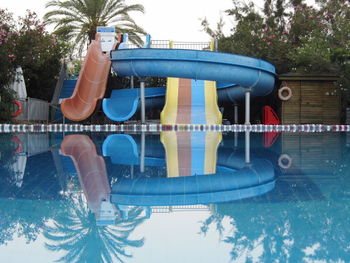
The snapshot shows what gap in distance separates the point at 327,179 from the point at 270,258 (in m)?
3.21

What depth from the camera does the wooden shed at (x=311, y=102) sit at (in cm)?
1991

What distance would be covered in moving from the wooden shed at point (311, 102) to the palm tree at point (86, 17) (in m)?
10.7

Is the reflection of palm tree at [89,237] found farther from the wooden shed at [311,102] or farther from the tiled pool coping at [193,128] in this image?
the wooden shed at [311,102]

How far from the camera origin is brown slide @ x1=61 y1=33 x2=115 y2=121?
60.0 feet

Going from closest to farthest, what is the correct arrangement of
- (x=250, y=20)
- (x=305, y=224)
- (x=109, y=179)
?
(x=305, y=224)
(x=109, y=179)
(x=250, y=20)

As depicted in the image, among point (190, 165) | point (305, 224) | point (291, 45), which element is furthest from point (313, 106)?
point (305, 224)

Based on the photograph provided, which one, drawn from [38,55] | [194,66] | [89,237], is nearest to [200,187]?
[89,237]

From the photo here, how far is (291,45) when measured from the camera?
2433cm

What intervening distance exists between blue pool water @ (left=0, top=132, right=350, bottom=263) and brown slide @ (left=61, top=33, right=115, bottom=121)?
11224mm

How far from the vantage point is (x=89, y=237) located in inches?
120

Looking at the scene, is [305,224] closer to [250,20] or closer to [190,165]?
[190,165]

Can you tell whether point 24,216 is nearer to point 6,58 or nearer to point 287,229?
point 287,229

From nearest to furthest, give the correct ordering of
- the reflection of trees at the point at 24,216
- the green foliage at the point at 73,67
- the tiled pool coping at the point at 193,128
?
the reflection of trees at the point at 24,216 < the tiled pool coping at the point at 193,128 < the green foliage at the point at 73,67

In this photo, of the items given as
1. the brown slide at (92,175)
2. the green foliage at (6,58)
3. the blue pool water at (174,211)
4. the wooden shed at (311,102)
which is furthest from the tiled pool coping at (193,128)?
the blue pool water at (174,211)
